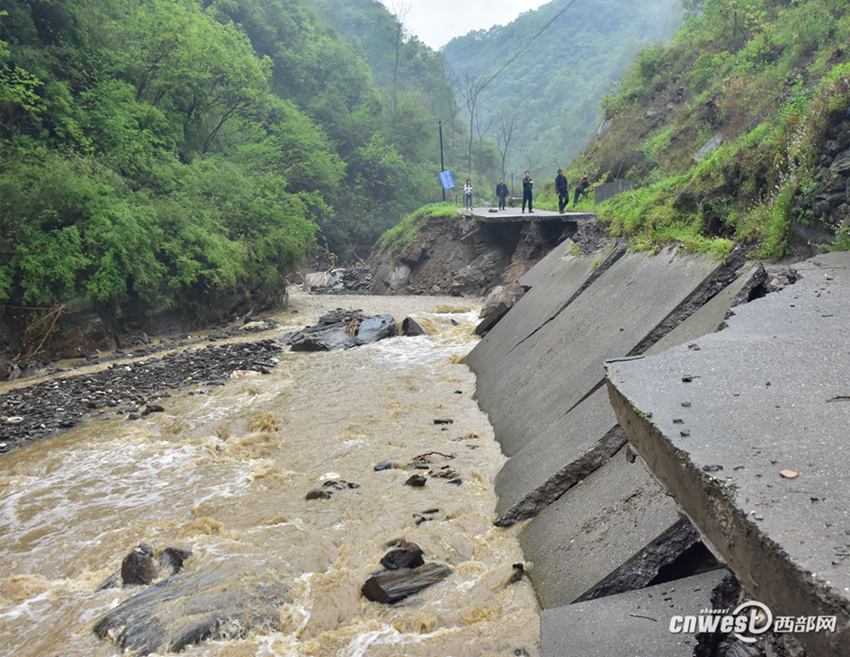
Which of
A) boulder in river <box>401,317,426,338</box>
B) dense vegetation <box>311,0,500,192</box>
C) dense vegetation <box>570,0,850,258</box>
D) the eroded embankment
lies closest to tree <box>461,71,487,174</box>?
dense vegetation <box>311,0,500,192</box>

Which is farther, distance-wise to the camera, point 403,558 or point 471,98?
point 471,98

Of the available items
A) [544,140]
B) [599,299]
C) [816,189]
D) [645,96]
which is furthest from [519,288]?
[544,140]

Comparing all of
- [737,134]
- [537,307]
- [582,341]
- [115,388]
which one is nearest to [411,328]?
[537,307]

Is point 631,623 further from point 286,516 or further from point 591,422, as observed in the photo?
point 286,516

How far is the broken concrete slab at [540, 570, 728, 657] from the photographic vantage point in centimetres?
273

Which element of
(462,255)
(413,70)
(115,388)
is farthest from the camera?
(413,70)

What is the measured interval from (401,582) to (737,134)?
16.9m

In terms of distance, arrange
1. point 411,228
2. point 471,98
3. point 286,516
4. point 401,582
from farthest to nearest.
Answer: point 471,98, point 411,228, point 286,516, point 401,582

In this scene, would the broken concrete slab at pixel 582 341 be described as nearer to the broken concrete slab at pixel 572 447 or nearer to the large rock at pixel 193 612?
the broken concrete slab at pixel 572 447

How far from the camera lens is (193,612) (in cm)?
397

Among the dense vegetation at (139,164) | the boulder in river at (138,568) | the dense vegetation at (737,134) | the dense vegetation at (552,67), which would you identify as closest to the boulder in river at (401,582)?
the boulder in river at (138,568)

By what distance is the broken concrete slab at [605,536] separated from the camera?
11.0 ft

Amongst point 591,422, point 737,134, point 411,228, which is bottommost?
point 591,422

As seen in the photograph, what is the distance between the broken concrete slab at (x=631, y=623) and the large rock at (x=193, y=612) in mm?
2073
